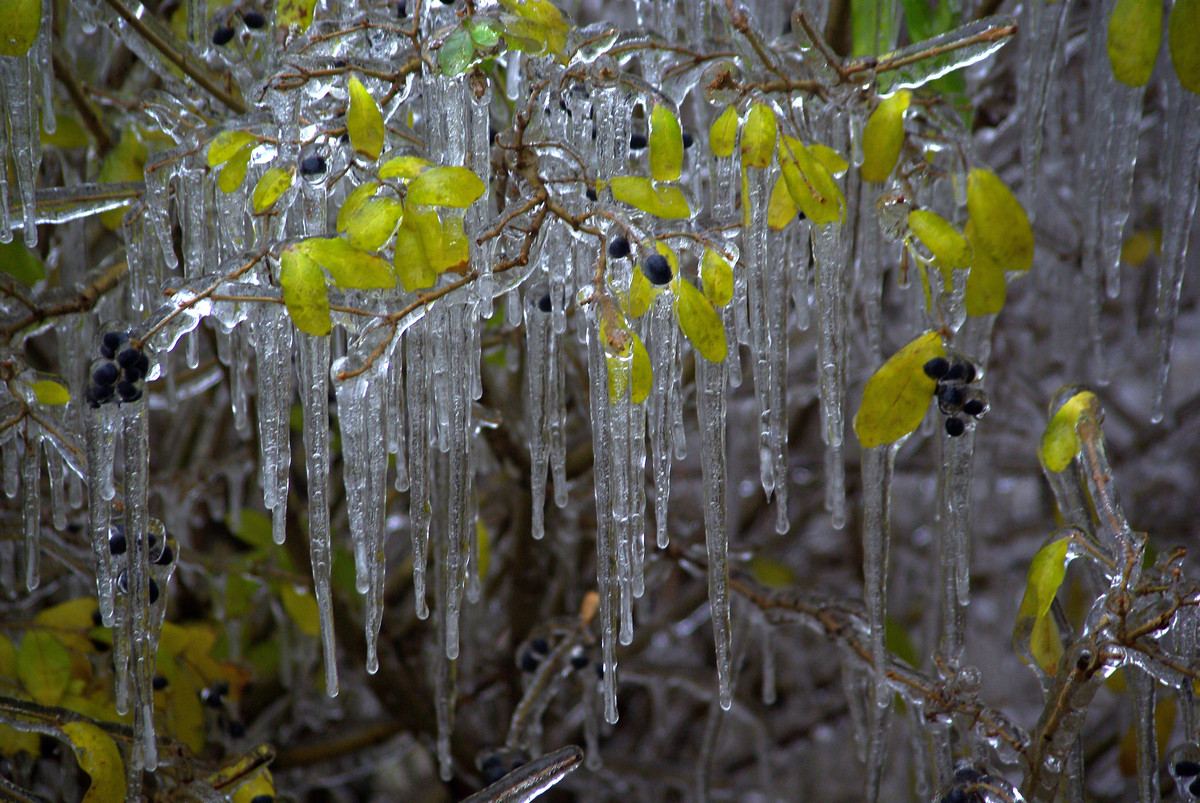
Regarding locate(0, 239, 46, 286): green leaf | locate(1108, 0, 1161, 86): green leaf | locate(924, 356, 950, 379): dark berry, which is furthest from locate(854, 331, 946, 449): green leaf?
locate(0, 239, 46, 286): green leaf

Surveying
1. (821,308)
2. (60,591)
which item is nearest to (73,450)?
(821,308)

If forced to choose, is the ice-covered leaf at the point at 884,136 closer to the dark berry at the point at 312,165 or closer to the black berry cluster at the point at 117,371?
the dark berry at the point at 312,165

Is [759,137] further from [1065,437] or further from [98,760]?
[98,760]

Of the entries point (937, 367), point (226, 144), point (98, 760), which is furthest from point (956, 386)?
point (98, 760)

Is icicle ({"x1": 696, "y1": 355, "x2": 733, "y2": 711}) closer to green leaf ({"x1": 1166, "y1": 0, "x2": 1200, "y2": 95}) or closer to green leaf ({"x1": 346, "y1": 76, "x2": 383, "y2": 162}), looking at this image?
green leaf ({"x1": 346, "y1": 76, "x2": 383, "y2": 162})

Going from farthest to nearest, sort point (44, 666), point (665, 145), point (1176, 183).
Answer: point (44, 666) < point (1176, 183) < point (665, 145)

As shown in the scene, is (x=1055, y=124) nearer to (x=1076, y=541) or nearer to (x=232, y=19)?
(x=1076, y=541)
